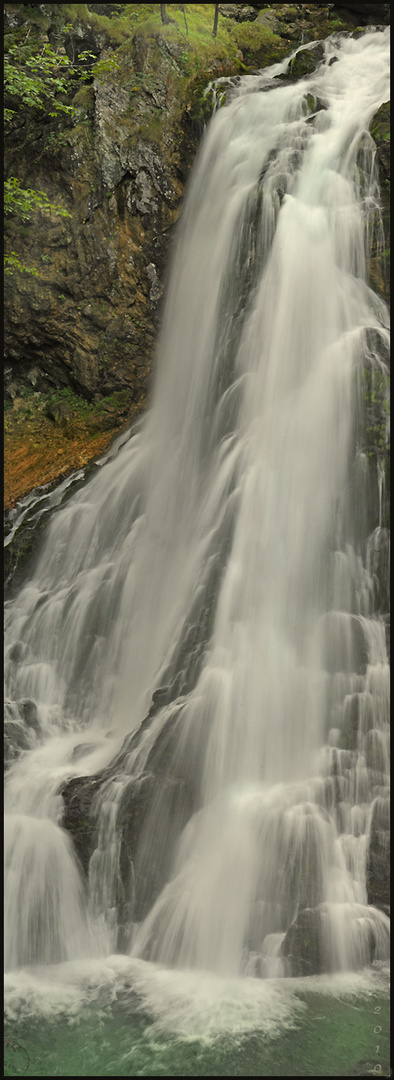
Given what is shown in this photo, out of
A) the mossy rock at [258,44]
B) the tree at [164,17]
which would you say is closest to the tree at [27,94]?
the tree at [164,17]

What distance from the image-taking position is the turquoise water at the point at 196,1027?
539 cm

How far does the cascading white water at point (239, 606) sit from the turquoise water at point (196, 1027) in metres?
0.31

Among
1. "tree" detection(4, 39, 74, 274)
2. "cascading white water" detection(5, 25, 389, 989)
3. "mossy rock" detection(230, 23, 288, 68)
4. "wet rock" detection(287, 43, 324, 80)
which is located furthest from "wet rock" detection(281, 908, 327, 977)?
"mossy rock" detection(230, 23, 288, 68)

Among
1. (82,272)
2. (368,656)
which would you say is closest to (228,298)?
(82,272)

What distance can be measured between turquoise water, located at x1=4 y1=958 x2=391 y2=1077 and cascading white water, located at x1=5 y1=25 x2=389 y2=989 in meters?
0.31

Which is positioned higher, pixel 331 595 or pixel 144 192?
pixel 144 192

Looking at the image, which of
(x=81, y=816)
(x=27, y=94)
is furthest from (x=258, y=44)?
(x=81, y=816)

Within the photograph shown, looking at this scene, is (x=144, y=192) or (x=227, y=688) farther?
(x=144, y=192)

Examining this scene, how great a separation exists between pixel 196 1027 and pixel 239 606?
3.97 meters

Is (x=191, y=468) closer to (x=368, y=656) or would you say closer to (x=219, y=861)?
(x=368, y=656)

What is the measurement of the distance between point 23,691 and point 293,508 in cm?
413

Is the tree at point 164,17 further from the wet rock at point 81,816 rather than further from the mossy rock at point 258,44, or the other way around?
the wet rock at point 81,816

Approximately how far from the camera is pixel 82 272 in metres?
14.1

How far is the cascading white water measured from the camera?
6781mm
